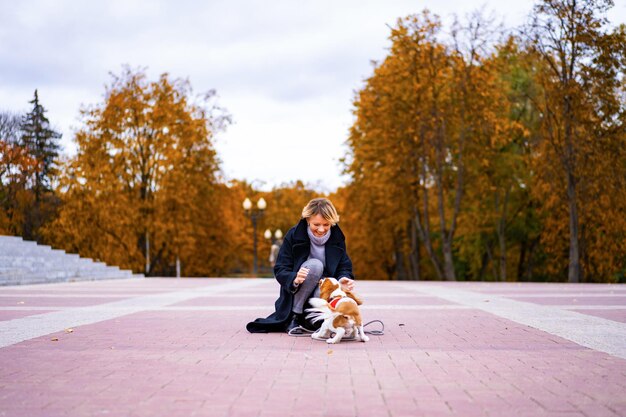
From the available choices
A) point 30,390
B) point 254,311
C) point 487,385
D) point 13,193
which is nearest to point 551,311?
point 254,311

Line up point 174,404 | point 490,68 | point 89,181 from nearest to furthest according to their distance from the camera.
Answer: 1. point 174,404
2. point 490,68
3. point 89,181

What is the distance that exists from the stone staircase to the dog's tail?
1524 centimetres

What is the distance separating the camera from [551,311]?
1098 centimetres

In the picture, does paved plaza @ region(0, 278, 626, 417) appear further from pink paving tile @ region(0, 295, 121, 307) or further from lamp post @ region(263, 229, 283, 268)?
lamp post @ region(263, 229, 283, 268)

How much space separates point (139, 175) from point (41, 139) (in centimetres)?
2694

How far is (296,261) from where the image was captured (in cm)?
813

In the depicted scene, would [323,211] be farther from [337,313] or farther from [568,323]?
[568,323]

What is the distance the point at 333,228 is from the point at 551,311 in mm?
4530

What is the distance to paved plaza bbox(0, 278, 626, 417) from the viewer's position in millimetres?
4363

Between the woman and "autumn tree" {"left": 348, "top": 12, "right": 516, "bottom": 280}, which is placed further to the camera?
"autumn tree" {"left": 348, "top": 12, "right": 516, "bottom": 280}

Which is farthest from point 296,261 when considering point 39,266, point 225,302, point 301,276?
point 39,266

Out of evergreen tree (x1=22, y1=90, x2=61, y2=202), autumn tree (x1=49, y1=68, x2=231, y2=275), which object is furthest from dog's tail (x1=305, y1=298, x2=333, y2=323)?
evergreen tree (x1=22, y1=90, x2=61, y2=202)

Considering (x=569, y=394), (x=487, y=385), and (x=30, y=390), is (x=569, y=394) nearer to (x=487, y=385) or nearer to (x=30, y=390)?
(x=487, y=385)

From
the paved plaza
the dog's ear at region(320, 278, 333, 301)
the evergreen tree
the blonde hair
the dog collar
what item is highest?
the evergreen tree
